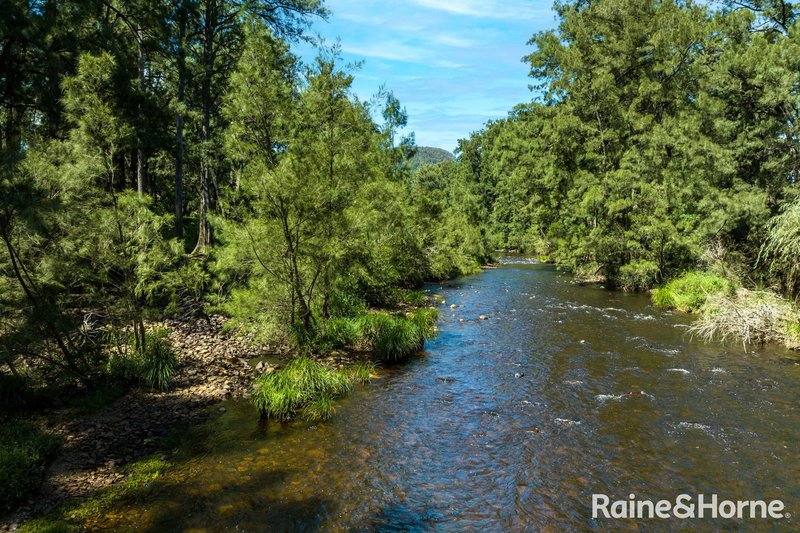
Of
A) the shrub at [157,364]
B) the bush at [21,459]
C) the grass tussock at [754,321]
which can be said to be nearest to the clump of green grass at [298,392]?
the shrub at [157,364]

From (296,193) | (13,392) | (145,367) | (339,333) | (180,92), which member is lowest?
(339,333)

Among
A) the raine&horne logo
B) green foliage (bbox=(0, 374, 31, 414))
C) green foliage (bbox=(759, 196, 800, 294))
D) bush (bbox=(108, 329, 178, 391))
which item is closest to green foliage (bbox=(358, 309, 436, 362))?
bush (bbox=(108, 329, 178, 391))

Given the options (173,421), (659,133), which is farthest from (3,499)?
(659,133)

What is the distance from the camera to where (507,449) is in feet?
32.0

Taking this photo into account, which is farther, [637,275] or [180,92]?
[637,275]

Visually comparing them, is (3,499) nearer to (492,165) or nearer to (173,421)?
(173,421)

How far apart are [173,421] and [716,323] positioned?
19.1m

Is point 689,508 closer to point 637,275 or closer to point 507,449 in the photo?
point 507,449

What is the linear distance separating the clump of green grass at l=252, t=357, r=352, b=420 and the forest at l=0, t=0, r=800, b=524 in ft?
0.19

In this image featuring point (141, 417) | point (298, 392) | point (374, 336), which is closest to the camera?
point (141, 417)

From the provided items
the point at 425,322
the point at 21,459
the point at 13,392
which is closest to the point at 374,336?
the point at 425,322

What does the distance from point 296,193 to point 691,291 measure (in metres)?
20.7

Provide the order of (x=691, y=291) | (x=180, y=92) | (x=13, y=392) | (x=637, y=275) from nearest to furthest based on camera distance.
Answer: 1. (x=13, y=392)
2. (x=180, y=92)
3. (x=691, y=291)
4. (x=637, y=275)

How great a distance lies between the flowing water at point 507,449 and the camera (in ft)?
24.7
